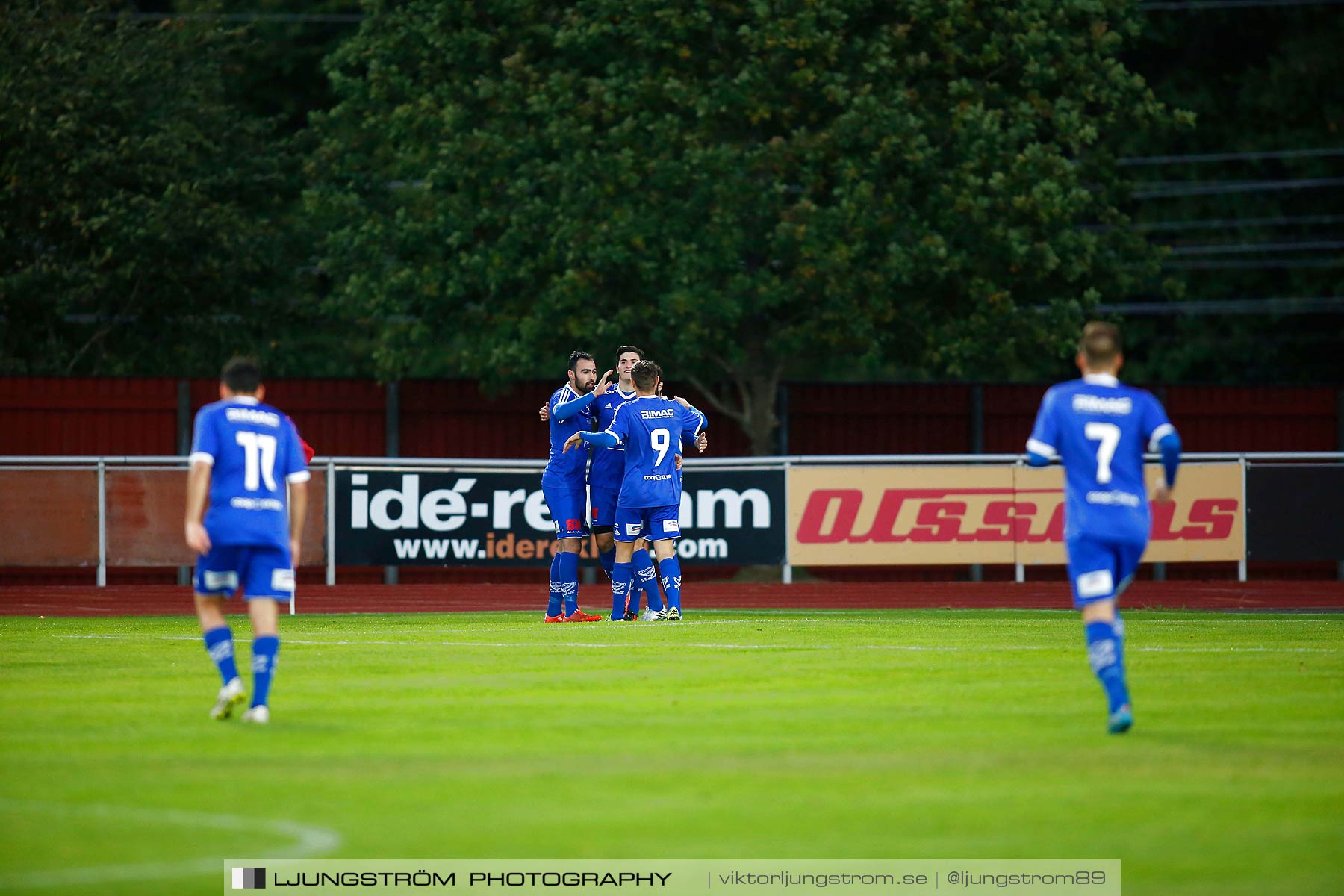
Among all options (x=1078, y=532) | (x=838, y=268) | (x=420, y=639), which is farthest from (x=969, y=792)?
(x=838, y=268)

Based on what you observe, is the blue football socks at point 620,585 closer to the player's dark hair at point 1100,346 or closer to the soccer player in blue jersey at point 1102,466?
the soccer player in blue jersey at point 1102,466

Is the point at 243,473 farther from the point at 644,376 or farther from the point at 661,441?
the point at 661,441

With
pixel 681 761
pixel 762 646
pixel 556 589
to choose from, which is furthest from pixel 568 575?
pixel 681 761

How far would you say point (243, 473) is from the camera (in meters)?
9.75

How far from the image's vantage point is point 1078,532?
9305 mm

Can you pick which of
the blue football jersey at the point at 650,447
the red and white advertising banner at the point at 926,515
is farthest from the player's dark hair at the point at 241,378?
the red and white advertising banner at the point at 926,515

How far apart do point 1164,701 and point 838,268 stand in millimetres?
15601

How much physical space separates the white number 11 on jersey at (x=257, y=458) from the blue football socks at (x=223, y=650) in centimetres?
77

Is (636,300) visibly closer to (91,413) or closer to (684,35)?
(684,35)

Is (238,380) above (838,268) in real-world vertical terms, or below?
below

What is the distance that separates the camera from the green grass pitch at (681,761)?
20.3ft

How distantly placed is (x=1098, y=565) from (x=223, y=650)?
14.7 feet

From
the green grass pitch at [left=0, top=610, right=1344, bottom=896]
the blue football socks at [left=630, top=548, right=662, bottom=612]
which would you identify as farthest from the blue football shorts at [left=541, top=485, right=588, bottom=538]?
the green grass pitch at [left=0, top=610, right=1344, bottom=896]

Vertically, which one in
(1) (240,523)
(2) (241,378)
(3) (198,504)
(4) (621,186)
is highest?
(4) (621,186)
